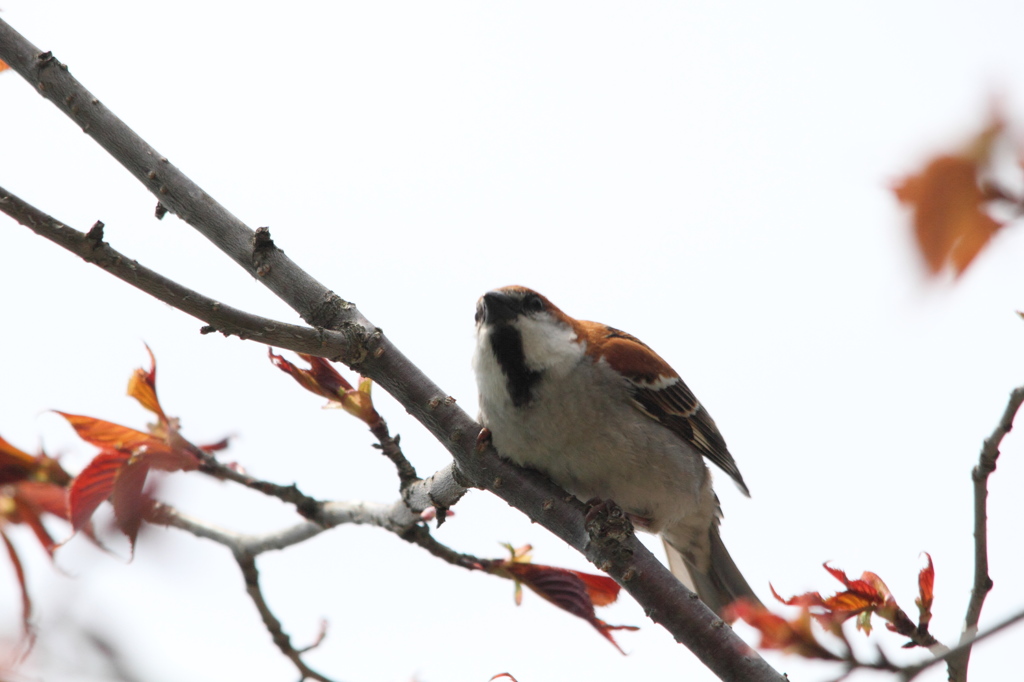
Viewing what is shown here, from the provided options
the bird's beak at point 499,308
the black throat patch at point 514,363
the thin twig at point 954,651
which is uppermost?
the bird's beak at point 499,308

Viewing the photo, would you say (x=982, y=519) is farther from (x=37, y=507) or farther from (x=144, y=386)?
(x=37, y=507)

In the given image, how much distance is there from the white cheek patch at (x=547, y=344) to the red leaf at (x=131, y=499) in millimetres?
1550

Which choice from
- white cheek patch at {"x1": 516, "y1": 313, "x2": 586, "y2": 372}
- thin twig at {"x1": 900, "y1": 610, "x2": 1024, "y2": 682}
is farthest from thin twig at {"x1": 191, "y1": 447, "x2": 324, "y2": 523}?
thin twig at {"x1": 900, "y1": 610, "x2": 1024, "y2": 682}

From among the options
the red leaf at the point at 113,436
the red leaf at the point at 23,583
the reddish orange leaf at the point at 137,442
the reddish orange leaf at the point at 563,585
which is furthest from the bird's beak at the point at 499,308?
the red leaf at the point at 23,583

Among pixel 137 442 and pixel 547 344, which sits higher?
pixel 547 344

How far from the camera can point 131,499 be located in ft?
8.61

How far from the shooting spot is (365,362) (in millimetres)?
2482

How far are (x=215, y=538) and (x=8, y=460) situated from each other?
39.0 inches

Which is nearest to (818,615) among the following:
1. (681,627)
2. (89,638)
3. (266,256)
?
(681,627)

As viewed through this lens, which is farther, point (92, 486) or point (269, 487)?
point (269, 487)

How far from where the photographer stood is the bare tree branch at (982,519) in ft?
6.15

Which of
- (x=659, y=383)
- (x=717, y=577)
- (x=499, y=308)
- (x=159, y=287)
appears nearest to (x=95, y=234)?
(x=159, y=287)

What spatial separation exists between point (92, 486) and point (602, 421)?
1898 millimetres

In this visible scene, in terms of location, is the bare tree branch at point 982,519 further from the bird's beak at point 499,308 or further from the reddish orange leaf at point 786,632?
the bird's beak at point 499,308
